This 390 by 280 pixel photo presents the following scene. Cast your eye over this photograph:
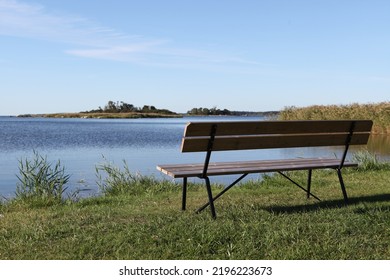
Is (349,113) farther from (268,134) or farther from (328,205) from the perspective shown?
(268,134)

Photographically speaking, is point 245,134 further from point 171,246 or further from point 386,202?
point 386,202

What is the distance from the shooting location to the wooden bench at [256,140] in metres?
5.00

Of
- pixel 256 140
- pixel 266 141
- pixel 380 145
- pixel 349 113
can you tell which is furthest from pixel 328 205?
pixel 349 113

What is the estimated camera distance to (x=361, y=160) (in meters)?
10.7

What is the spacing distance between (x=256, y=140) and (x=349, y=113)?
2271 cm

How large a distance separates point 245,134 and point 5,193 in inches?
239

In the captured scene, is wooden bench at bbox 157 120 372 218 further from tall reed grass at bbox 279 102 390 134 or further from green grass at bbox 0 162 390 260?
tall reed grass at bbox 279 102 390 134

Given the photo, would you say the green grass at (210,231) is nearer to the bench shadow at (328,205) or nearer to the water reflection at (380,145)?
the bench shadow at (328,205)

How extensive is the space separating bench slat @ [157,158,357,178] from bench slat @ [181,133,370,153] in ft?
0.75

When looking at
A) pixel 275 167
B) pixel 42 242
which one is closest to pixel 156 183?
pixel 275 167

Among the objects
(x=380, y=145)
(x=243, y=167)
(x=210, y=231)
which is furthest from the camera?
(x=380, y=145)

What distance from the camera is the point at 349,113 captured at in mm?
26734

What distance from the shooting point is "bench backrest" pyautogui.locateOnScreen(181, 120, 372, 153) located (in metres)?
4.97

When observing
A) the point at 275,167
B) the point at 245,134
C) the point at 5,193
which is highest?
the point at 245,134
